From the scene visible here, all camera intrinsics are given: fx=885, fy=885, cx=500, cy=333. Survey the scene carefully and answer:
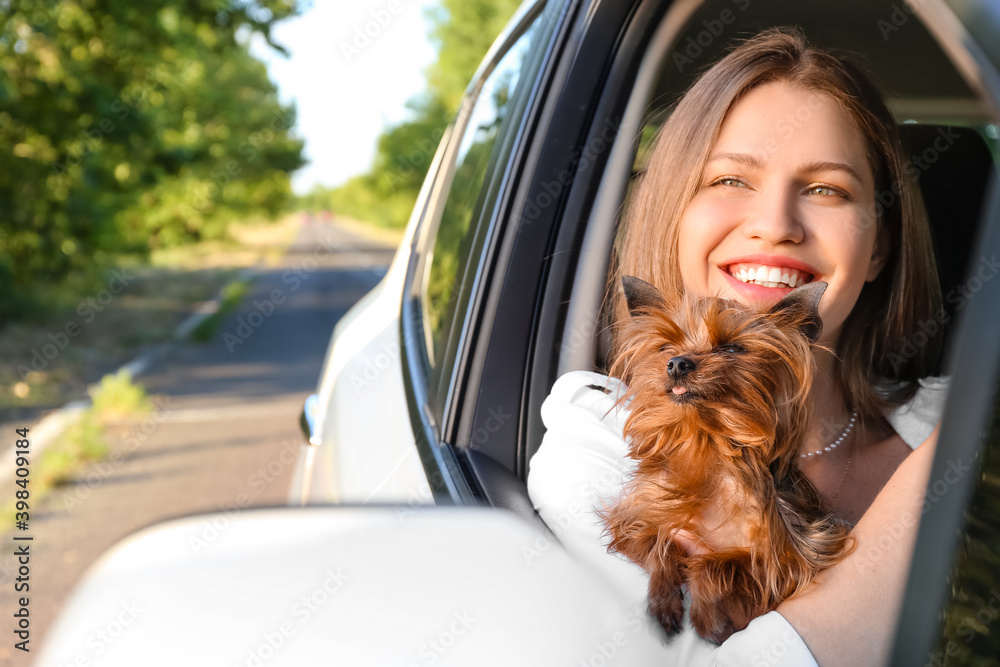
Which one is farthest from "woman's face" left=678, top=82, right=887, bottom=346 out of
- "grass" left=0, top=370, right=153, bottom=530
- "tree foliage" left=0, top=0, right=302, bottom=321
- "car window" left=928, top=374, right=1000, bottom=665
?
"tree foliage" left=0, top=0, right=302, bottom=321

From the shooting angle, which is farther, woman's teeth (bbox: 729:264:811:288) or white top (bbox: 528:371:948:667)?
woman's teeth (bbox: 729:264:811:288)

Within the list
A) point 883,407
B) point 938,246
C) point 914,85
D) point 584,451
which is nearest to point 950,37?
point 584,451

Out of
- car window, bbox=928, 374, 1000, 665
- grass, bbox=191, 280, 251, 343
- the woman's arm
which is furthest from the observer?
grass, bbox=191, 280, 251, 343

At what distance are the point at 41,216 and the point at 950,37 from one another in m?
14.2

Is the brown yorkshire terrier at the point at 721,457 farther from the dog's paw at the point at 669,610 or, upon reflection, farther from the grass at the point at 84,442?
the grass at the point at 84,442

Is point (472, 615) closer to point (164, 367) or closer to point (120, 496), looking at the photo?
point (120, 496)

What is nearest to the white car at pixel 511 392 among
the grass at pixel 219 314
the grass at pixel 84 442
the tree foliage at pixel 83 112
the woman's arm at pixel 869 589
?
the woman's arm at pixel 869 589

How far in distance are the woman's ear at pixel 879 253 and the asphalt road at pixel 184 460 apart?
147 cm

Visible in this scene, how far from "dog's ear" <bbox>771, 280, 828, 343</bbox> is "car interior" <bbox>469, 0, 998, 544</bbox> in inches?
27.9

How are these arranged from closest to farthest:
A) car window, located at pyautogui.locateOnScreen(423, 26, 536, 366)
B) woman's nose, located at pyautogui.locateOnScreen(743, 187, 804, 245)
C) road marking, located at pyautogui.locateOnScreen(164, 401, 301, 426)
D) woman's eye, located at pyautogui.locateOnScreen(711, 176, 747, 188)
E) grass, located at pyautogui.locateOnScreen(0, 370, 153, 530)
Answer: woman's nose, located at pyautogui.locateOnScreen(743, 187, 804, 245), woman's eye, located at pyautogui.locateOnScreen(711, 176, 747, 188), car window, located at pyautogui.locateOnScreen(423, 26, 536, 366), grass, located at pyautogui.locateOnScreen(0, 370, 153, 530), road marking, located at pyautogui.locateOnScreen(164, 401, 301, 426)

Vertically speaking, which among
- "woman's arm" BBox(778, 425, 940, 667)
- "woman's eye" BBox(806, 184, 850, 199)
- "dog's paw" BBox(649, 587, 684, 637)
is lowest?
"dog's paw" BBox(649, 587, 684, 637)

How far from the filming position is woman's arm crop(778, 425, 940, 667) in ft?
4.04

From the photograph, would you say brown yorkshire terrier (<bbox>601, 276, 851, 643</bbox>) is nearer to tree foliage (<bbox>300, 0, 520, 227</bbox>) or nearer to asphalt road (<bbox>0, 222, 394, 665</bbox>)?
asphalt road (<bbox>0, 222, 394, 665</bbox>)

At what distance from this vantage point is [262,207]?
80.6 m
